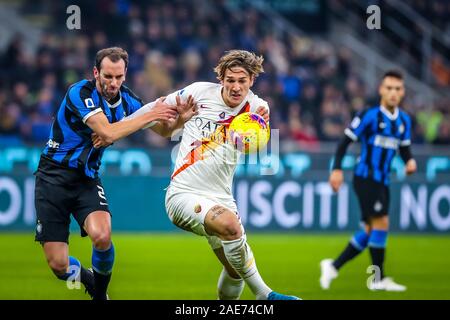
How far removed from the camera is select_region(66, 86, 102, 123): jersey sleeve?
24.3 feet

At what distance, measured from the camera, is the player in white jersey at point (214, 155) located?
7352 millimetres

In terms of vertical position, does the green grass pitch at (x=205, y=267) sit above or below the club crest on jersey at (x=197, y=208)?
below

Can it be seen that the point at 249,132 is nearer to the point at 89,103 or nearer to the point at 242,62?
the point at 242,62

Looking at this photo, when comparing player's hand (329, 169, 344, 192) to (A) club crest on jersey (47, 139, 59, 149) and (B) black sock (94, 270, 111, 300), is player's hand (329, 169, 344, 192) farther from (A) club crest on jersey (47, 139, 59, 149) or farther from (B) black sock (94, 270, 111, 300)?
(A) club crest on jersey (47, 139, 59, 149)

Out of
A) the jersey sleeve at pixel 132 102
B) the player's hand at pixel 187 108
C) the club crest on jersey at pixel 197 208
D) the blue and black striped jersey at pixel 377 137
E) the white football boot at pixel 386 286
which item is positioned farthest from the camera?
the blue and black striped jersey at pixel 377 137

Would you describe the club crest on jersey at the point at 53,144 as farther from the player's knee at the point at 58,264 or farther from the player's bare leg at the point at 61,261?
the player's knee at the point at 58,264

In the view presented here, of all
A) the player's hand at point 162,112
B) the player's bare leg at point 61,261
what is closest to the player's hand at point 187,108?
the player's hand at point 162,112

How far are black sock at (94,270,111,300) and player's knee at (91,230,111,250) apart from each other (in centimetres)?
28

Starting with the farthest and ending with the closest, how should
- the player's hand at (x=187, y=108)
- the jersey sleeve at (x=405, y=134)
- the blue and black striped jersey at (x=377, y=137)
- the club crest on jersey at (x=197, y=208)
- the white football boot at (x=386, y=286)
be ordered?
the jersey sleeve at (x=405, y=134), the blue and black striped jersey at (x=377, y=137), the white football boot at (x=386, y=286), the player's hand at (x=187, y=108), the club crest on jersey at (x=197, y=208)

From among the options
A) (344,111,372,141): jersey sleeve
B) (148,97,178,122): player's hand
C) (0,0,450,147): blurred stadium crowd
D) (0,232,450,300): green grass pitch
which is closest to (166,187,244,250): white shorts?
(148,97,178,122): player's hand

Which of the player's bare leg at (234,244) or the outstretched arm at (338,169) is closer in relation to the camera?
the player's bare leg at (234,244)

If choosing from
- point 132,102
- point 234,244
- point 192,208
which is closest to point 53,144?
point 132,102

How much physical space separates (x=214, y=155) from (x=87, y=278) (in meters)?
1.53

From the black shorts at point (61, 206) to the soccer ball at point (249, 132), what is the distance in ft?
4.11
